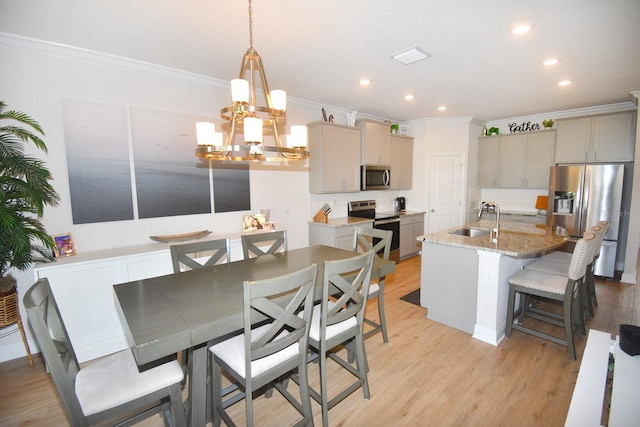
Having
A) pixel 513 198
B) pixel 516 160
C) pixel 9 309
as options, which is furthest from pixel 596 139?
pixel 9 309

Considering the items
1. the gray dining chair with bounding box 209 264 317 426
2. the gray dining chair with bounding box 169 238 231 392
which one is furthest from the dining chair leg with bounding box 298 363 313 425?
the gray dining chair with bounding box 169 238 231 392

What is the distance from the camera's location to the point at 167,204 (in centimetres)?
327

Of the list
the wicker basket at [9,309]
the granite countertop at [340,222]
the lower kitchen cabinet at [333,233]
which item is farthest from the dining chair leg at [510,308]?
the wicker basket at [9,309]

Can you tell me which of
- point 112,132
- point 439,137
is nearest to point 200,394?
point 112,132

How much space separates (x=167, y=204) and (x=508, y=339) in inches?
148

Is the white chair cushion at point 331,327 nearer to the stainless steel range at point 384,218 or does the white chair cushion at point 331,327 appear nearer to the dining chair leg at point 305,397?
the dining chair leg at point 305,397

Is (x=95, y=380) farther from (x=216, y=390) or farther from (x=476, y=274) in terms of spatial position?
(x=476, y=274)

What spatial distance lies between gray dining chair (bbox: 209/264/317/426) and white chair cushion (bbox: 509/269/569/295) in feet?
7.11

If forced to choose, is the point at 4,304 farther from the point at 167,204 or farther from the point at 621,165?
the point at 621,165

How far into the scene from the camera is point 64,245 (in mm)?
2660

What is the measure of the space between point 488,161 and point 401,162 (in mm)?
1688

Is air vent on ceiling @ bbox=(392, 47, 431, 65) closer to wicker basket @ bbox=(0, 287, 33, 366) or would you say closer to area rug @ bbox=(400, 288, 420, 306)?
area rug @ bbox=(400, 288, 420, 306)

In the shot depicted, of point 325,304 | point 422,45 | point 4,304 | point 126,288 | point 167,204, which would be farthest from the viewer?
point 167,204

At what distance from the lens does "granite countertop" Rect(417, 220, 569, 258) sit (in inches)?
102
